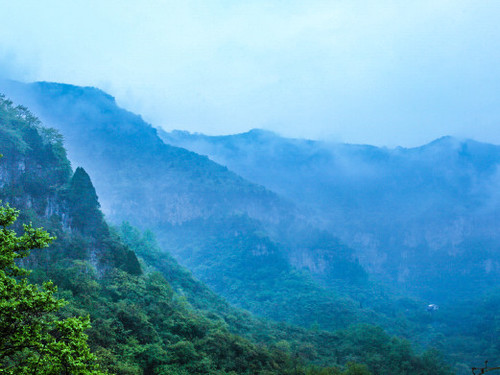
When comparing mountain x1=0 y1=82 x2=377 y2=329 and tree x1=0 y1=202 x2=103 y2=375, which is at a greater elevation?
mountain x1=0 y1=82 x2=377 y2=329

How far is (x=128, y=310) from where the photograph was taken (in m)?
28.0

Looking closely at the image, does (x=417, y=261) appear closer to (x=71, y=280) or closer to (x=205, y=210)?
(x=205, y=210)

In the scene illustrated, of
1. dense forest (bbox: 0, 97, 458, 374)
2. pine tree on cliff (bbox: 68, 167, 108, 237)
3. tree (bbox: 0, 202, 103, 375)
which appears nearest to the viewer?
tree (bbox: 0, 202, 103, 375)

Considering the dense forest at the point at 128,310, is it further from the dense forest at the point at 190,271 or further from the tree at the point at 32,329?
the tree at the point at 32,329

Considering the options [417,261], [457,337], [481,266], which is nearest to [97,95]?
[457,337]

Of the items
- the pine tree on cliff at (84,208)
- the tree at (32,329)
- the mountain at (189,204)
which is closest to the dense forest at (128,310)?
the pine tree on cliff at (84,208)

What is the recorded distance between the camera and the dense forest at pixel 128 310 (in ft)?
80.7

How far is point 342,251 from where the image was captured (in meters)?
136

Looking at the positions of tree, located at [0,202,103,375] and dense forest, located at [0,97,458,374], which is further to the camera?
dense forest, located at [0,97,458,374]

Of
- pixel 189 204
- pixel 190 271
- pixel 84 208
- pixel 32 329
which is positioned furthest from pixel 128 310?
pixel 189 204

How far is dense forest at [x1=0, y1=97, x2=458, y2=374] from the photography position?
24.6m

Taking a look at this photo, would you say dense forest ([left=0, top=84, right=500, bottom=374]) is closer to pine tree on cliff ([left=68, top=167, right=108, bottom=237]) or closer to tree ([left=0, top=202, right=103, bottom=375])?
pine tree on cliff ([left=68, top=167, right=108, bottom=237])

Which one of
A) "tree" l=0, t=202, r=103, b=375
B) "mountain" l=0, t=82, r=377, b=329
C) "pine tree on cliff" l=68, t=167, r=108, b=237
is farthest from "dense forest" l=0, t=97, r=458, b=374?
"mountain" l=0, t=82, r=377, b=329

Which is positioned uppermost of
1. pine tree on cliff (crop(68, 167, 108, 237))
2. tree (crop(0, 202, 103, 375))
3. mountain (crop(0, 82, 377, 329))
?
mountain (crop(0, 82, 377, 329))
